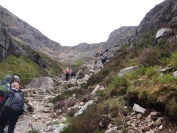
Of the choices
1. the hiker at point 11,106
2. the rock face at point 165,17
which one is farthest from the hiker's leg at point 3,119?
the rock face at point 165,17

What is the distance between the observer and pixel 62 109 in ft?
39.6

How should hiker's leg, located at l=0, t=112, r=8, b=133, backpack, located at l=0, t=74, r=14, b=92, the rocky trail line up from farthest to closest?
backpack, located at l=0, t=74, r=14, b=92 < hiker's leg, located at l=0, t=112, r=8, b=133 < the rocky trail

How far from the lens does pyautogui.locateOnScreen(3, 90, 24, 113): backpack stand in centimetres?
649

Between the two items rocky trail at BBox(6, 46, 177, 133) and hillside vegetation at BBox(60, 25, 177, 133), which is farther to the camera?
hillside vegetation at BBox(60, 25, 177, 133)

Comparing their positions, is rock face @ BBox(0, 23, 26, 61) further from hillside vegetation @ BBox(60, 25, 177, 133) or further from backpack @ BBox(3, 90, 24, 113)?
backpack @ BBox(3, 90, 24, 113)

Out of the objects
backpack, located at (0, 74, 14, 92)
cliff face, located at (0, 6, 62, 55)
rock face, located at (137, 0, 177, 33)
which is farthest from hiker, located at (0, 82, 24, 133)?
cliff face, located at (0, 6, 62, 55)

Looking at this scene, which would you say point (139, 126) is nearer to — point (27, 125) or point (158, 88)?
point (158, 88)

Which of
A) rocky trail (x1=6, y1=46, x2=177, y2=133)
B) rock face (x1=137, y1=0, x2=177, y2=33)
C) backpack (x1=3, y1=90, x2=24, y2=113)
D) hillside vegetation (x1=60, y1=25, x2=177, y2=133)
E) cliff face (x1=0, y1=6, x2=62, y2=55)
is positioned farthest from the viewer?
cliff face (x1=0, y1=6, x2=62, y2=55)

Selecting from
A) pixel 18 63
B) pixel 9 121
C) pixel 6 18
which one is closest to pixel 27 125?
pixel 9 121

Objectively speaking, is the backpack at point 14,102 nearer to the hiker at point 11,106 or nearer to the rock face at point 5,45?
the hiker at point 11,106

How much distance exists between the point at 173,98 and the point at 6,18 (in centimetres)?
15614

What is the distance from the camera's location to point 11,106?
6492 millimetres

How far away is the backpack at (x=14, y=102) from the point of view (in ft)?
21.3

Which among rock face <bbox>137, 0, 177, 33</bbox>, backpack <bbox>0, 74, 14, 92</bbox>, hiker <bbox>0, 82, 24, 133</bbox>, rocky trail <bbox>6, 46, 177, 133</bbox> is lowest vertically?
rocky trail <bbox>6, 46, 177, 133</bbox>
